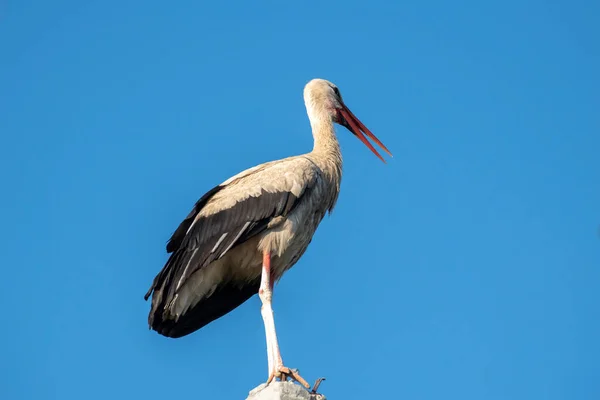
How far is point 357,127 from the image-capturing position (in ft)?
40.2

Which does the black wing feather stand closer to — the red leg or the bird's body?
the bird's body

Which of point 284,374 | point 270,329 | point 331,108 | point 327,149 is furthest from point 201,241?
point 331,108

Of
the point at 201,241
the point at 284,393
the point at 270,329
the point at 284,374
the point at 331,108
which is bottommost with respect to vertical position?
the point at 284,393

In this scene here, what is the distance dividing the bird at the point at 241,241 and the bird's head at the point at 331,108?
1.14 m

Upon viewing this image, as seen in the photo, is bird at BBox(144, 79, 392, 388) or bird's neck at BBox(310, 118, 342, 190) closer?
bird at BBox(144, 79, 392, 388)

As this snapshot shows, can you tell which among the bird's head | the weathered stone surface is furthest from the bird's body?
the weathered stone surface

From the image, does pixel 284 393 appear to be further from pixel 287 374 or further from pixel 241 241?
pixel 241 241

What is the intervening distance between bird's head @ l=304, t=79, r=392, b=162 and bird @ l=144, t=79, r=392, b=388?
114cm

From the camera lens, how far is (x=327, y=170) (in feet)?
35.3

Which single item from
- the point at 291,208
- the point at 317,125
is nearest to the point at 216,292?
the point at 291,208

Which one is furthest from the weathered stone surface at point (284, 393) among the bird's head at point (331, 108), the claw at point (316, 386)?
the bird's head at point (331, 108)

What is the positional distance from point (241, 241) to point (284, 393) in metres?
2.06

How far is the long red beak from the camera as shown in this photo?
479 inches

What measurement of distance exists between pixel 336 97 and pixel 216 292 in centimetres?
300
